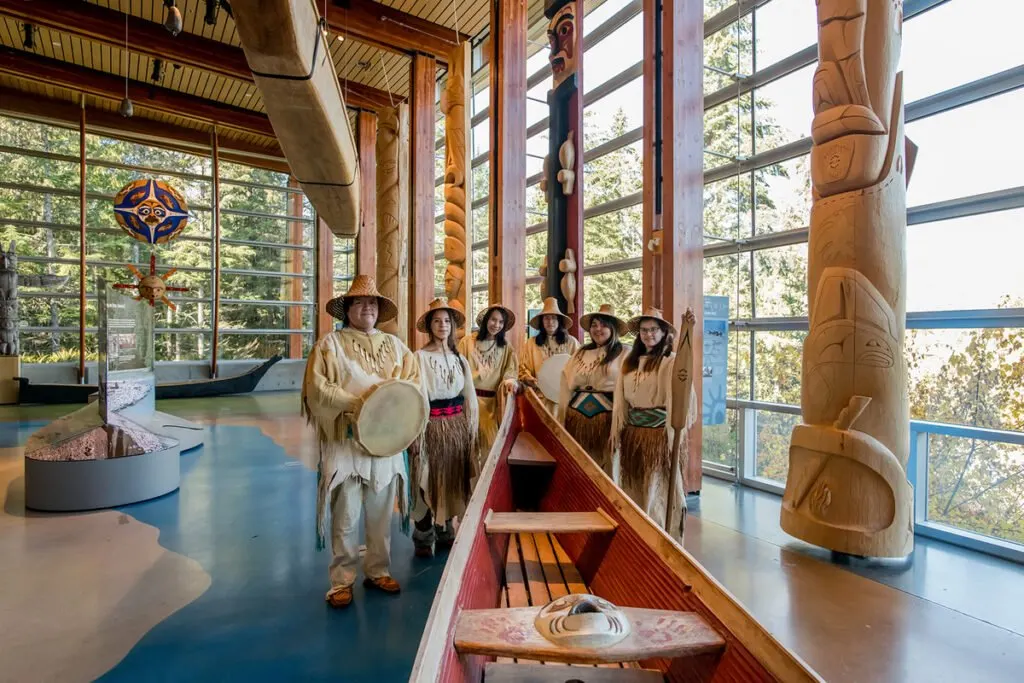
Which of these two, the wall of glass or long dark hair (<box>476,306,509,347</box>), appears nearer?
long dark hair (<box>476,306,509,347</box>)

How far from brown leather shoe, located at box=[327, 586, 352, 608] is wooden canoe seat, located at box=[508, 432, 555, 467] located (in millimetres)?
931

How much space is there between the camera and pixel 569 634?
1064 mm

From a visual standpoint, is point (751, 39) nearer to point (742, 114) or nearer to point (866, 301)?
point (742, 114)

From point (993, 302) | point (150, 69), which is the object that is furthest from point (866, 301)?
point (150, 69)

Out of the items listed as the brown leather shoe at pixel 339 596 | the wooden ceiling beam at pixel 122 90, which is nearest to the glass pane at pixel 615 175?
the brown leather shoe at pixel 339 596

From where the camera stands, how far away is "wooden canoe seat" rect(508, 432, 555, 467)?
2.57 metres

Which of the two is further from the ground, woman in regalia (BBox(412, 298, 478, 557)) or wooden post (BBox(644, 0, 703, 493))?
wooden post (BBox(644, 0, 703, 493))

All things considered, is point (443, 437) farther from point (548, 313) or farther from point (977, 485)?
point (977, 485)

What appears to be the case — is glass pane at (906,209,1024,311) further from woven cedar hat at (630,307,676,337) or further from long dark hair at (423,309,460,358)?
long dark hair at (423,309,460,358)

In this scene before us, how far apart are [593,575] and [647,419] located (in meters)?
1.33

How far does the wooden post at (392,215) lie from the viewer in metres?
6.81

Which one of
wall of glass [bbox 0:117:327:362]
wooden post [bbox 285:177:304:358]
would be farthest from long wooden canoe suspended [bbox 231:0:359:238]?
wooden post [bbox 285:177:304:358]

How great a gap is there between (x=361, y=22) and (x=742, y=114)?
4.49m

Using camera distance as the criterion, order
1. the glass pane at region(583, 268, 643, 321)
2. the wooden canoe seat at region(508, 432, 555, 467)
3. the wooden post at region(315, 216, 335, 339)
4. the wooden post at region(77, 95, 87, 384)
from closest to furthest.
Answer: the wooden canoe seat at region(508, 432, 555, 467) < the glass pane at region(583, 268, 643, 321) < the wooden post at region(77, 95, 87, 384) < the wooden post at region(315, 216, 335, 339)
